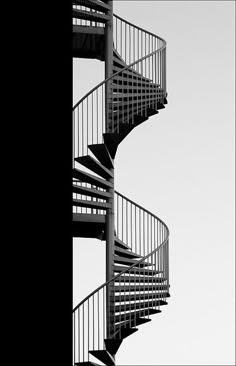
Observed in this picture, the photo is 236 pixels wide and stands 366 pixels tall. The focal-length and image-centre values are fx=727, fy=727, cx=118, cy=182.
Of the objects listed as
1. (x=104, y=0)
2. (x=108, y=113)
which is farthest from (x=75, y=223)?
(x=104, y=0)

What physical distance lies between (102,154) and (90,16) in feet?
6.64

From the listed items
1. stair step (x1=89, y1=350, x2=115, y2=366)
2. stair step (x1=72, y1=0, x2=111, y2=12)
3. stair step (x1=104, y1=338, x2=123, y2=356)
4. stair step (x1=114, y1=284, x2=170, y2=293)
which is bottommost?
stair step (x1=89, y1=350, x2=115, y2=366)

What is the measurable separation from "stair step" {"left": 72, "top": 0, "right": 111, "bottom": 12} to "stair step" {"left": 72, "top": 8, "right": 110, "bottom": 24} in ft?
0.34

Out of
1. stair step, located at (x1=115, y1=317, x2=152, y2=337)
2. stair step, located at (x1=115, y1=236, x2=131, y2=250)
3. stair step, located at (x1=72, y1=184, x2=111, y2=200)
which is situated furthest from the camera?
stair step, located at (x1=115, y1=236, x2=131, y2=250)

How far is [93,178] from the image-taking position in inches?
376

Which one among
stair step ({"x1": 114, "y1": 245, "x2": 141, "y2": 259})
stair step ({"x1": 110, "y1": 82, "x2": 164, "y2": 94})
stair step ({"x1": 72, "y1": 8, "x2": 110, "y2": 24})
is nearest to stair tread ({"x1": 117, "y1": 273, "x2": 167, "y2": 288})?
stair step ({"x1": 114, "y1": 245, "x2": 141, "y2": 259})

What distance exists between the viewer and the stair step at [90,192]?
30.5 feet

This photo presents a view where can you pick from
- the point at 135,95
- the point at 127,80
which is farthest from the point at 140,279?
the point at 127,80

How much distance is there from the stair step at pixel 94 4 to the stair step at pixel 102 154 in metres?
2.10

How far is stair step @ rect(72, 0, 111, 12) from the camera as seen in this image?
33.1ft

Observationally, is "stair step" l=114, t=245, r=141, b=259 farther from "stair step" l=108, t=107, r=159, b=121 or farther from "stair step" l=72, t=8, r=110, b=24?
"stair step" l=72, t=8, r=110, b=24
